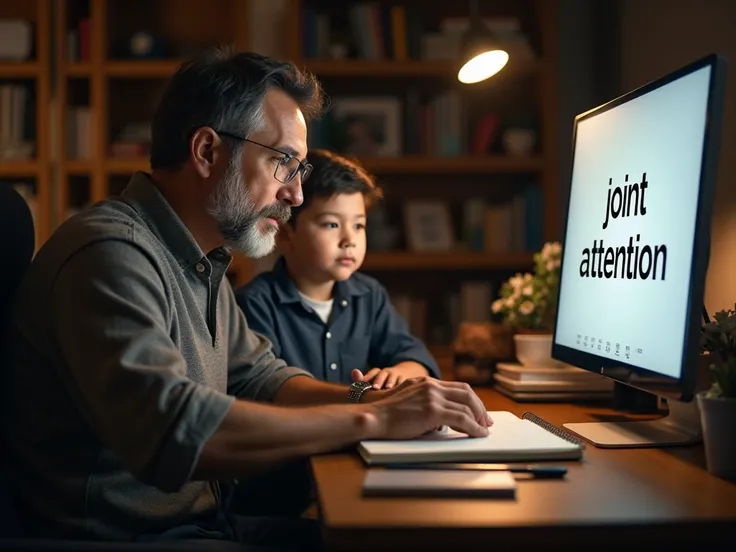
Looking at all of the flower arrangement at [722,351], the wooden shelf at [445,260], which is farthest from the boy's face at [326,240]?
the wooden shelf at [445,260]

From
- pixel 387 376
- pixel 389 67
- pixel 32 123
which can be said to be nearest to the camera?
pixel 387 376

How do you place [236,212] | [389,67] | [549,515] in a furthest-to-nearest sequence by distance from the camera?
[389,67] → [236,212] → [549,515]

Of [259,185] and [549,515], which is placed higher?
[259,185]

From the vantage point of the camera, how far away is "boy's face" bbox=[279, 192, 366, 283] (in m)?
2.13

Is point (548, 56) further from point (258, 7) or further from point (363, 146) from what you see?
point (258, 7)

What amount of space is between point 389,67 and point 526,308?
194cm

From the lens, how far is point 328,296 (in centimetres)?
221

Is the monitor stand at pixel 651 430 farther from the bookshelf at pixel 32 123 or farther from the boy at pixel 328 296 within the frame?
the bookshelf at pixel 32 123

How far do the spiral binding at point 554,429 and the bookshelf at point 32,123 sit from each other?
2744 mm

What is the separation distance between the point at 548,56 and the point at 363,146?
2.84ft

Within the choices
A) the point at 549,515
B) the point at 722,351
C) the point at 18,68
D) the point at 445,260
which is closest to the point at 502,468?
the point at 549,515

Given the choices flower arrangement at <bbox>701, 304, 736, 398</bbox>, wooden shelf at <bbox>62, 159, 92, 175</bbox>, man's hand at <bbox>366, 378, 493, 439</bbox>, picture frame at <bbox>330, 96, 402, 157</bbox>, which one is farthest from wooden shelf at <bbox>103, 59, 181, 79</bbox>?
flower arrangement at <bbox>701, 304, 736, 398</bbox>

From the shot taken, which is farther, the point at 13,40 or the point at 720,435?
the point at 13,40

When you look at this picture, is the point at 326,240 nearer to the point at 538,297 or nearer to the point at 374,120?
the point at 538,297
